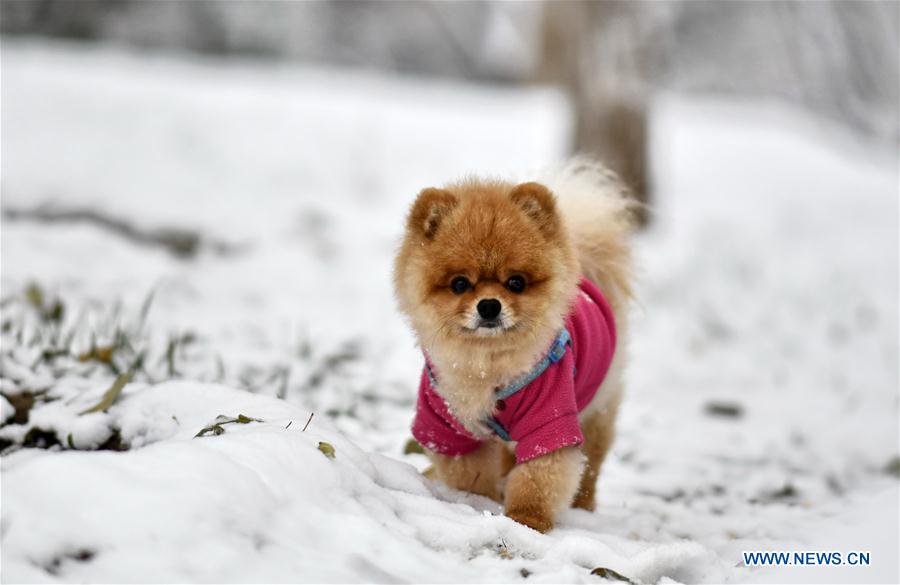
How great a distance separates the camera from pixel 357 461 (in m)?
2.40

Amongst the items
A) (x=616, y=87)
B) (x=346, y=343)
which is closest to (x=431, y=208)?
(x=346, y=343)

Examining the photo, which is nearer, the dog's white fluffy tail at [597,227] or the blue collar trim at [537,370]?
the blue collar trim at [537,370]

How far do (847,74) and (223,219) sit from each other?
33.5ft

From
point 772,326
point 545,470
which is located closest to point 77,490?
point 545,470

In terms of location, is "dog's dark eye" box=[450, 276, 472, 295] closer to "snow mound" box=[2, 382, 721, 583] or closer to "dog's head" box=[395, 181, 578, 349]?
"dog's head" box=[395, 181, 578, 349]

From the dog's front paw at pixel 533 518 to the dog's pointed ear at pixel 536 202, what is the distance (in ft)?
2.97

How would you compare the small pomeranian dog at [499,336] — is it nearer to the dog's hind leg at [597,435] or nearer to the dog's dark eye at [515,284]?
the dog's dark eye at [515,284]

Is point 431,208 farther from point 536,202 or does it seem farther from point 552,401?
point 552,401

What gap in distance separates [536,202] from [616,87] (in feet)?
16.8

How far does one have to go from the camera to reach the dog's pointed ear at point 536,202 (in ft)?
8.84

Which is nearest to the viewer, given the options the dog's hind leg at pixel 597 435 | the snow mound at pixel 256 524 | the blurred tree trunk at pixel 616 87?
the snow mound at pixel 256 524

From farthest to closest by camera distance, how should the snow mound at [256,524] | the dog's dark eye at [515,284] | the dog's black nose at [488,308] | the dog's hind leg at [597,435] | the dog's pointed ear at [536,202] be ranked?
1. the dog's hind leg at [597,435]
2. the dog's pointed ear at [536,202]
3. the dog's dark eye at [515,284]
4. the dog's black nose at [488,308]
5. the snow mound at [256,524]

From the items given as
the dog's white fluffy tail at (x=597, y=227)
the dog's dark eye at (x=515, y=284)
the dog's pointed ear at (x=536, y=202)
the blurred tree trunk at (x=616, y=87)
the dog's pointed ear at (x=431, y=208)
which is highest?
the blurred tree trunk at (x=616, y=87)

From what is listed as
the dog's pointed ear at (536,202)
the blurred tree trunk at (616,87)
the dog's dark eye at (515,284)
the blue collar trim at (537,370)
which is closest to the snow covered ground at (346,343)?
the blue collar trim at (537,370)
